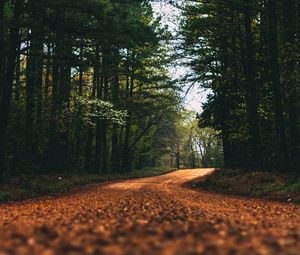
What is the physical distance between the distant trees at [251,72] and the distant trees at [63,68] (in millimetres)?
3556

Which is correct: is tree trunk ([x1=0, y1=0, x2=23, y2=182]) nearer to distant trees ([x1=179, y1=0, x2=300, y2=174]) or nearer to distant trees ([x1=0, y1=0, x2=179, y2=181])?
distant trees ([x1=0, y1=0, x2=179, y2=181])

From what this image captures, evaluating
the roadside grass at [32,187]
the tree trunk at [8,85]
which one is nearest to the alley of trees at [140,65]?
the tree trunk at [8,85]

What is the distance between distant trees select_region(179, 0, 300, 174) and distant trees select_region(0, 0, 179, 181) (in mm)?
3556

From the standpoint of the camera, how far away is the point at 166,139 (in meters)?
70.9

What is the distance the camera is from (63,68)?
2597 centimetres

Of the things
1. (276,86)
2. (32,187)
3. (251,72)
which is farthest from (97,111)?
(276,86)

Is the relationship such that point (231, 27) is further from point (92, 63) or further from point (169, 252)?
point (169, 252)

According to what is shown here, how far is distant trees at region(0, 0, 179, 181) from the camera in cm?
1412

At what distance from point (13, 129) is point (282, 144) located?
542 inches

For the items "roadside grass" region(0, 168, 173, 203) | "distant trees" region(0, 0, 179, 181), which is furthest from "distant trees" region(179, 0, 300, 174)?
"roadside grass" region(0, 168, 173, 203)

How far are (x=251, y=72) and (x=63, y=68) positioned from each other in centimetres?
1227

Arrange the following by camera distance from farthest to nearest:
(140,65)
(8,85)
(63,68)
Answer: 1. (140,65)
2. (63,68)
3. (8,85)

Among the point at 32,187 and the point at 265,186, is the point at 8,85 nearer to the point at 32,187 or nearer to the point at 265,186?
the point at 32,187

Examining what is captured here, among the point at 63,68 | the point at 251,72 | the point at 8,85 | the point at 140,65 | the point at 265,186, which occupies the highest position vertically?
the point at 140,65
